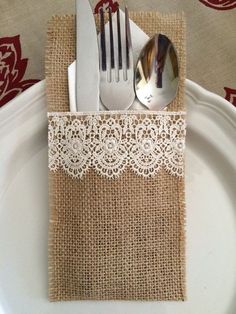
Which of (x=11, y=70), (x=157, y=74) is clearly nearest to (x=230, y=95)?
(x=157, y=74)

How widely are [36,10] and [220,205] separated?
31 centimetres

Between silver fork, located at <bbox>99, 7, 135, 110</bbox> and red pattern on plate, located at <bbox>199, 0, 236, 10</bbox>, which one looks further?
red pattern on plate, located at <bbox>199, 0, 236, 10</bbox>

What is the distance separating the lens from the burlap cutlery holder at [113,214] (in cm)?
41

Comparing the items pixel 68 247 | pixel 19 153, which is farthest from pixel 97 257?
pixel 19 153

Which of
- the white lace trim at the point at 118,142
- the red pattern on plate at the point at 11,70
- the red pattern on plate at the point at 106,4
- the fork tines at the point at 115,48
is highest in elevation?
the red pattern on plate at the point at 106,4

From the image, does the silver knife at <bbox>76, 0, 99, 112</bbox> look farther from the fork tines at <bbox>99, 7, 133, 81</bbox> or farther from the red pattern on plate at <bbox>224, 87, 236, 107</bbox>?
the red pattern on plate at <bbox>224, 87, 236, 107</bbox>

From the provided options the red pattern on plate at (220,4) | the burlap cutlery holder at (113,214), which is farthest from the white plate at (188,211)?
the red pattern on plate at (220,4)

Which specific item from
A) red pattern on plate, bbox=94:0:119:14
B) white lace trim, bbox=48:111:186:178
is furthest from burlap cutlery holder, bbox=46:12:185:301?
red pattern on plate, bbox=94:0:119:14

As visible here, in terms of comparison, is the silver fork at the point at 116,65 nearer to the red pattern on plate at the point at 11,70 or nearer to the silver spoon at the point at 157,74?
the silver spoon at the point at 157,74

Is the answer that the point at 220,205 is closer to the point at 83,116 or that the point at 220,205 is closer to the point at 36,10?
the point at 83,116

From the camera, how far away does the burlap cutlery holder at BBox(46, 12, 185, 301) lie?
0.41 metres

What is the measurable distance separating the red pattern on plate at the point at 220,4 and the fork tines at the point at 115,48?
0.15m

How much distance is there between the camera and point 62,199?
429mm

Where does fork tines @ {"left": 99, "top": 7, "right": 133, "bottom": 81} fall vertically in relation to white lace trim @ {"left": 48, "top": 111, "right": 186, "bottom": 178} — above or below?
above
